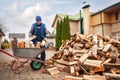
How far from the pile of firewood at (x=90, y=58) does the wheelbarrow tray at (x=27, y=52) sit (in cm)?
75

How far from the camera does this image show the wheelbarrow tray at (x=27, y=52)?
25.8 feet

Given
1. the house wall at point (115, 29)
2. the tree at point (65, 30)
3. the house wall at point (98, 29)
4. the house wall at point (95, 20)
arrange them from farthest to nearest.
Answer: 1. the house wall at point (95, 20)
2. the house wall at point (98, 29)
3. the tree at point (65, 30)
4. the house wall at point (115, 29)

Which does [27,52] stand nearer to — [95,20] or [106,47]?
[106,47]

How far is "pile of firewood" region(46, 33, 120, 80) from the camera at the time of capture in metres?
7.37

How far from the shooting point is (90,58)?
26.8ft

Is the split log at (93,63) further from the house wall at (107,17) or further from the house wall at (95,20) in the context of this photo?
the house wall at (95,20)

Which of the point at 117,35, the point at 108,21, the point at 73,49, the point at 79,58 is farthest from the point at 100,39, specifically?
the point at 108,21

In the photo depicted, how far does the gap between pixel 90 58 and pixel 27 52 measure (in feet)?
6.41

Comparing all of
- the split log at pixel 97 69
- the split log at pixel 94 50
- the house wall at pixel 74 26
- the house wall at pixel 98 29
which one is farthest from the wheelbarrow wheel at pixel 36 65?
the house wall at pixel 74 26

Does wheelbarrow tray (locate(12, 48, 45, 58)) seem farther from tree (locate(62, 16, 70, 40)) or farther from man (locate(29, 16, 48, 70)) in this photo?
tree (locate(62, 16, 70, 40))

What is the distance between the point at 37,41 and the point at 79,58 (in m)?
1.71

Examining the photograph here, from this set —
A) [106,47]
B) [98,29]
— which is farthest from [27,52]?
[98,29]

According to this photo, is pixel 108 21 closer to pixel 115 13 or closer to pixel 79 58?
pixel 115 13

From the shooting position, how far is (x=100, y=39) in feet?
31.4
